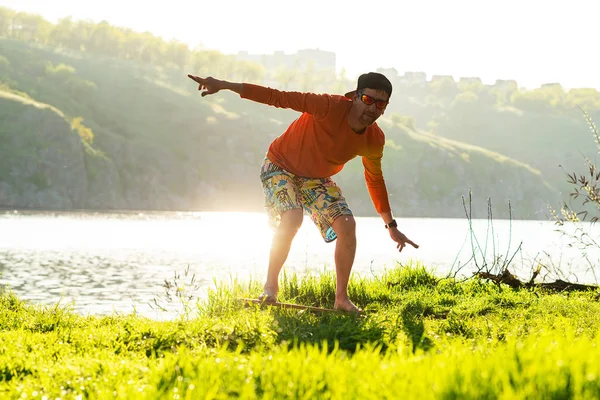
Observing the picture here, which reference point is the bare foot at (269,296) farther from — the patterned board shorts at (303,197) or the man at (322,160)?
the patterned board shorts at (303,197)

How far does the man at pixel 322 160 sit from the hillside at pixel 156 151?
89.2 meters

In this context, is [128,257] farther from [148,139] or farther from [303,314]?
[148,139]

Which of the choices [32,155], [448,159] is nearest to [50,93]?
[32,155]

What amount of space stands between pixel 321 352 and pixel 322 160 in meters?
2.58

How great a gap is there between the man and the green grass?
77 cm

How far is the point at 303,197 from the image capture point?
6723 mm

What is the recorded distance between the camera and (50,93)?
121438mm

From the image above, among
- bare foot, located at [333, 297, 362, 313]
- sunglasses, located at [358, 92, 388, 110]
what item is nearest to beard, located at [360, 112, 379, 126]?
sunglasses, located at [358, 92, 388, 110]

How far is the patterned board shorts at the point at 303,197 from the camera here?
652 centimetres

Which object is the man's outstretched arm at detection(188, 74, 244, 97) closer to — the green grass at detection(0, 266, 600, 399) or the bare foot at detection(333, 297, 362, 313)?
the green grass at detection(0, 266, 600, 399)

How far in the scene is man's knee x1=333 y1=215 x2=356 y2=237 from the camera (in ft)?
20.9

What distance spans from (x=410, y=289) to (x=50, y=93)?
12486cm

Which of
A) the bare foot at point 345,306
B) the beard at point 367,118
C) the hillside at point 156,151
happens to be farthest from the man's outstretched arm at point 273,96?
the hillside at point 156,151

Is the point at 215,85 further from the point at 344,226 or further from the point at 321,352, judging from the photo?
the point at 321,352
